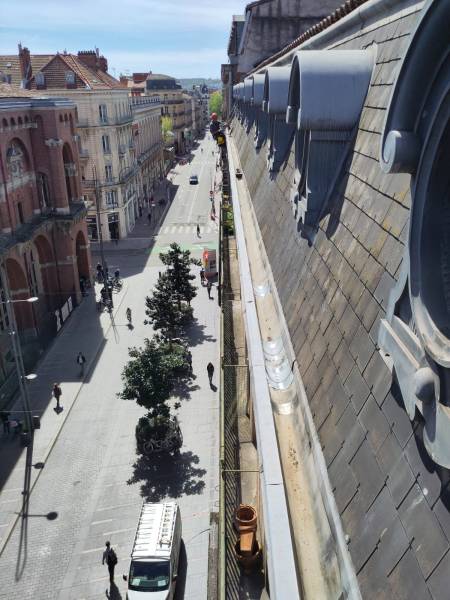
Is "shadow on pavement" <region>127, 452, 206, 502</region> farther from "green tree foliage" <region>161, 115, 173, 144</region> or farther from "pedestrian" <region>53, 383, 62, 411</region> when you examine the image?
"green tree foliage" <region>161, 115, 173, 144</region>

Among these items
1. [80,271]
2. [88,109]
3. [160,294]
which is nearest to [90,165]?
[88,109]

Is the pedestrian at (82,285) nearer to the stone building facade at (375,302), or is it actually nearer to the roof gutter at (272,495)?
the roof gutter at (272,495)

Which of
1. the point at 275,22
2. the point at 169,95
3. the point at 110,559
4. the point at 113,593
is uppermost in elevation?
the point at 275,22

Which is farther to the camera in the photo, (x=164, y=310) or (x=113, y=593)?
(x=164, y=310)

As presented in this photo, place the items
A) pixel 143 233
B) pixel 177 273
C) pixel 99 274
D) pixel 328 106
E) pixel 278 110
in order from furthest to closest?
pixel 143 233
pixel 99 274
pixel 177 273
pixel 278 110
pixel 328 106

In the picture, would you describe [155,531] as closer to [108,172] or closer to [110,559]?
[110,559]

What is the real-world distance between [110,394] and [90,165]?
98.6 feet

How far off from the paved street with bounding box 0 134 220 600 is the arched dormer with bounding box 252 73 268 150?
11.5m

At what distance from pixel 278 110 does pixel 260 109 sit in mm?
6122

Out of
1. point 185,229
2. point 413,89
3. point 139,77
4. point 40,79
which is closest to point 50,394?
point 413,89

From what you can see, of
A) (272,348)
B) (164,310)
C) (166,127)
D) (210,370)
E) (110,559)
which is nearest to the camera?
(272,348)

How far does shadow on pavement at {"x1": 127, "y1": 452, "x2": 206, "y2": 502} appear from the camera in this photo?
17.5 metres

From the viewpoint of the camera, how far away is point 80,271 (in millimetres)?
38094

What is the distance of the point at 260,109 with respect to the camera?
51.4 feet
